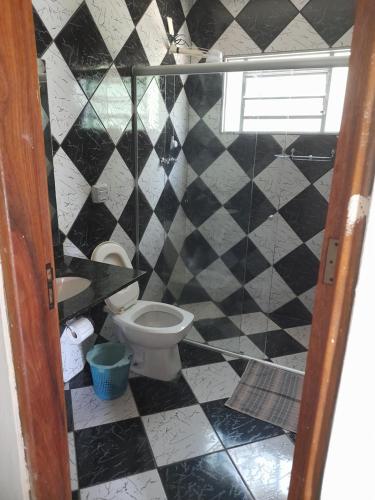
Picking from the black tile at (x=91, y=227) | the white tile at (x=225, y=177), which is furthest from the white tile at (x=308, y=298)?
the black tile at (x=91, y=227)

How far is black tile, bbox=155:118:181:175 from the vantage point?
2.60m

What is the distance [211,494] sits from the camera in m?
1.49

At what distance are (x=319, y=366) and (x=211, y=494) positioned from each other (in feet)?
3.93

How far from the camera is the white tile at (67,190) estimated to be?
5.94 feet

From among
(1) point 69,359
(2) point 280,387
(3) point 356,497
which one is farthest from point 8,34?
(2) point 280,387

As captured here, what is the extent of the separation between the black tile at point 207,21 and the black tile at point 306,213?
1.42 m

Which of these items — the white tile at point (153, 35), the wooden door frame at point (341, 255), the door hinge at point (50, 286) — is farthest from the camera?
the white tile at point (153, 35)

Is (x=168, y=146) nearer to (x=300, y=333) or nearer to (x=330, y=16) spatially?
(x=330, y=16)

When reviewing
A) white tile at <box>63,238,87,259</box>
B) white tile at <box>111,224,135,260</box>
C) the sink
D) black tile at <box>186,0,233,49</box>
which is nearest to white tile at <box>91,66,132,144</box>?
white tile at <box>111,224,135,260</box>

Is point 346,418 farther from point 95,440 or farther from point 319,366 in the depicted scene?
point 95,440

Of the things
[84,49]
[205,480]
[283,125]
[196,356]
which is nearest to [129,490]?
[205,480]

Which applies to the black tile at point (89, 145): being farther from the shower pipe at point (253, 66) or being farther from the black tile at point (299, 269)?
the black tile at point (299, 269)

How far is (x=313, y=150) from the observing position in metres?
2.69

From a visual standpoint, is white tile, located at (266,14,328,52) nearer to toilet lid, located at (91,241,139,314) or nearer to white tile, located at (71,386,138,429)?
toilet lid, located at (91,241,139,314)
